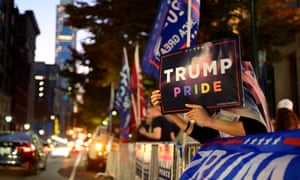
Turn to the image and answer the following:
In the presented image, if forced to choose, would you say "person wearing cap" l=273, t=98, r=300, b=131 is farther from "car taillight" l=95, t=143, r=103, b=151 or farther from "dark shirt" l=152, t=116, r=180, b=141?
"car taillight" l=95, t=143, r=103, b=151

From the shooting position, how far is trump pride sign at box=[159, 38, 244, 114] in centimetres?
365

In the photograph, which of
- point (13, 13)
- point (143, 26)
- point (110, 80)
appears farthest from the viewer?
point (13, 13)

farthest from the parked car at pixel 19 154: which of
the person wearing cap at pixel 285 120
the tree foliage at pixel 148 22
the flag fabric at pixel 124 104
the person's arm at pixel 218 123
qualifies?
the person's arm at pixel 218 123

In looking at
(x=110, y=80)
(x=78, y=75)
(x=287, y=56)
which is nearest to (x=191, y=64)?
(x=110, y=80)

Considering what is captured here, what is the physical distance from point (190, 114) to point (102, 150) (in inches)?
621

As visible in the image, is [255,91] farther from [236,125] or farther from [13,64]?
[13,64]

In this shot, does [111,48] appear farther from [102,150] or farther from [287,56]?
[287,56]

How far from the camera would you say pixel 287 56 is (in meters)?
22.3

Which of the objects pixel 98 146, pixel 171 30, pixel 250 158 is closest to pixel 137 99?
pixel 98 146

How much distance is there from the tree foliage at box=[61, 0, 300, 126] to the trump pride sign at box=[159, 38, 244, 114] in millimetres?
10590

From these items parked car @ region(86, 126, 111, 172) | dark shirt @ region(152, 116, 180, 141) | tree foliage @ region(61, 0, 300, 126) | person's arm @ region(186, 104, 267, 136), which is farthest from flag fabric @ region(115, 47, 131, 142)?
person's arm @ region(186, 104, 267, 136)

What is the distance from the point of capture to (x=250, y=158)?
10.1 feet

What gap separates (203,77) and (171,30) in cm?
394

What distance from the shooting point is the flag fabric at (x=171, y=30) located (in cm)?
686
